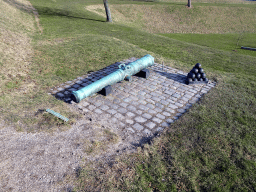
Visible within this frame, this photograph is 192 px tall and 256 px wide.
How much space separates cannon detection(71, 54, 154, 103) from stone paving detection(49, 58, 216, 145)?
1.65ft

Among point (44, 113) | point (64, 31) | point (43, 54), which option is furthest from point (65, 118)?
point (64, 31)

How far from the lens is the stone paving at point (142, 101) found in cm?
632

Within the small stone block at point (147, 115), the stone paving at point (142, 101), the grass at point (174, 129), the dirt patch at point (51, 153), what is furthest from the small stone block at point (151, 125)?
the dirt patch at point (51, 153)

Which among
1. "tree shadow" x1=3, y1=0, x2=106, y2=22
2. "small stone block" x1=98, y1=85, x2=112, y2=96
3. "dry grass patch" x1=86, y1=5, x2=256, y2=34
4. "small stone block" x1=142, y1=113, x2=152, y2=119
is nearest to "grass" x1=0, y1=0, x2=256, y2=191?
"small stone block" x1=142, y1=113, x2=152, y2=119

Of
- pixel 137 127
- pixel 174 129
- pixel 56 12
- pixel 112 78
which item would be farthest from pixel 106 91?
pixel 56 12

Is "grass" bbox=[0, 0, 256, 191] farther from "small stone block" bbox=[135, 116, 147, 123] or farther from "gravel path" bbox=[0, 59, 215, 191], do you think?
"small stone block" bbox=[135, 116, 147, 123]

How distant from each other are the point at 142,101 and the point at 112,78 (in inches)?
58.5

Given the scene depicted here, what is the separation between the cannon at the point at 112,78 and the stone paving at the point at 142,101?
0.50 m

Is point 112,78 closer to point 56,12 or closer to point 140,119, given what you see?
point 140,119

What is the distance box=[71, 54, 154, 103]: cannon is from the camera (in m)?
6.59

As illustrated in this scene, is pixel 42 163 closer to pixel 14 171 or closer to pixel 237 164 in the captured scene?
pixel 14 171

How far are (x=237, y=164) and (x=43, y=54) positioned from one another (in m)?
10.9

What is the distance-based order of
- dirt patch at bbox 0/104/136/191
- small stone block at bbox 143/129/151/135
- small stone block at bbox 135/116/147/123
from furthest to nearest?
small stone block at bbox 135/116/147/123, small stone block at bbox 143/129/151/135, dirt patch at bbox 0/104/136/191

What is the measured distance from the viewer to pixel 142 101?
7.54 meters
